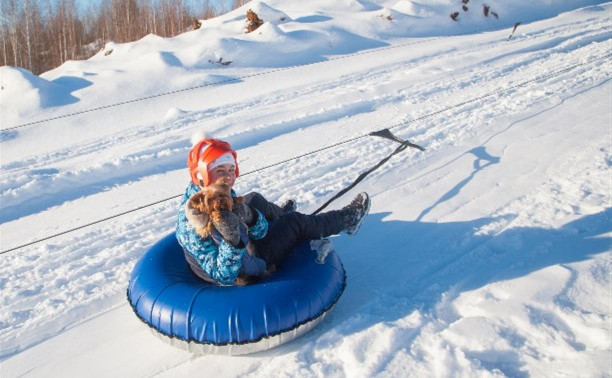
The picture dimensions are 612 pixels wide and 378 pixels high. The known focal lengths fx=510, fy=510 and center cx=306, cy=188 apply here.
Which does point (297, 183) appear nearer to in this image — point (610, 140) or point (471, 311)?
point (471, 311)

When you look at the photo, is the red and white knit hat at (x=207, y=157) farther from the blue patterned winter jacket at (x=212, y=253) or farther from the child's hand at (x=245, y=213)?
the child's hand at (x=245, y=213)

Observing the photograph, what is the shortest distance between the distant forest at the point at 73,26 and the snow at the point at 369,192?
36.1ft

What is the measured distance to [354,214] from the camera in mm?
3445

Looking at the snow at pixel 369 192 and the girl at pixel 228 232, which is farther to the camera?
the snow at pixel 369 192

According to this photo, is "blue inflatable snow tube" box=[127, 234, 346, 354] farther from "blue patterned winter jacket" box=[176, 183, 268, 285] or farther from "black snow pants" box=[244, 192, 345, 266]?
"black snow pants" box=[244, 192, 345, 266]

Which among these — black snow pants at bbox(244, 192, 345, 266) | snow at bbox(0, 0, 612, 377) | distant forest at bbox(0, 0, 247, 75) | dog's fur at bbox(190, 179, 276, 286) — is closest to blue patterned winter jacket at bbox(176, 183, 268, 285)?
dog's fur at bbox(190, 179, 276, 286)

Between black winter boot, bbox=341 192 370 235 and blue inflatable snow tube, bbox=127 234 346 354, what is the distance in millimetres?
688

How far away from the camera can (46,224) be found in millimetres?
4328

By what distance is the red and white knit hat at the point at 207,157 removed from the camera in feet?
8.43

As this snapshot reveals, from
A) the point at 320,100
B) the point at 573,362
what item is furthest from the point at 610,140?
the point at 320,100

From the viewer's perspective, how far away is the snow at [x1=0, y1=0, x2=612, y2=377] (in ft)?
8.30

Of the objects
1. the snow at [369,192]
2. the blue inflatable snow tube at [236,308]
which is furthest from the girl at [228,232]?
the snow at [369,192]

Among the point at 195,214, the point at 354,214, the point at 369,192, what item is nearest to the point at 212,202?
the point at 195,214

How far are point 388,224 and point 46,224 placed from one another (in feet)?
9.39
